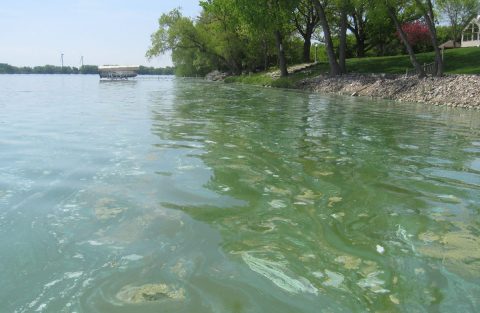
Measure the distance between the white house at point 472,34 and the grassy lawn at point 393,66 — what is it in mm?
15087

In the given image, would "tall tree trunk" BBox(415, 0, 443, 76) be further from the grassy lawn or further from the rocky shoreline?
the grassy lawn

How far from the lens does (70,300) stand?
351cm

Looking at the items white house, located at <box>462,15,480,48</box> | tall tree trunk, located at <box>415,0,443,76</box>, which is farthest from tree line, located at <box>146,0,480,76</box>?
tall tree trunk, located at <box>415,0,443,76</box>

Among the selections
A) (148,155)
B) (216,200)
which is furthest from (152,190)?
(148,155)

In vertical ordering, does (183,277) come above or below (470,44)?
below

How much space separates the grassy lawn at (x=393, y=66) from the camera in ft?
119

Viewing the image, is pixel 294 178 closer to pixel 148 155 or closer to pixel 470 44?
pixel 148 155

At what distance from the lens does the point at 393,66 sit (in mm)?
41719

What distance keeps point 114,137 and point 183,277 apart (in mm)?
8283

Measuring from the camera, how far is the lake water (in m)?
3.65

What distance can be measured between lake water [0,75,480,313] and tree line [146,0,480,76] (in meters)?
30.0

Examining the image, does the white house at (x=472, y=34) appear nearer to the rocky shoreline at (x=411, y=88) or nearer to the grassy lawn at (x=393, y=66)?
the grassy lawn at (x=393, y=66)

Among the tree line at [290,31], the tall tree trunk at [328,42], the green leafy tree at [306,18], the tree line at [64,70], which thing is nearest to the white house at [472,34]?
the tree line at [290,31]

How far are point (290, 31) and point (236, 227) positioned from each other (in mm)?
53685
